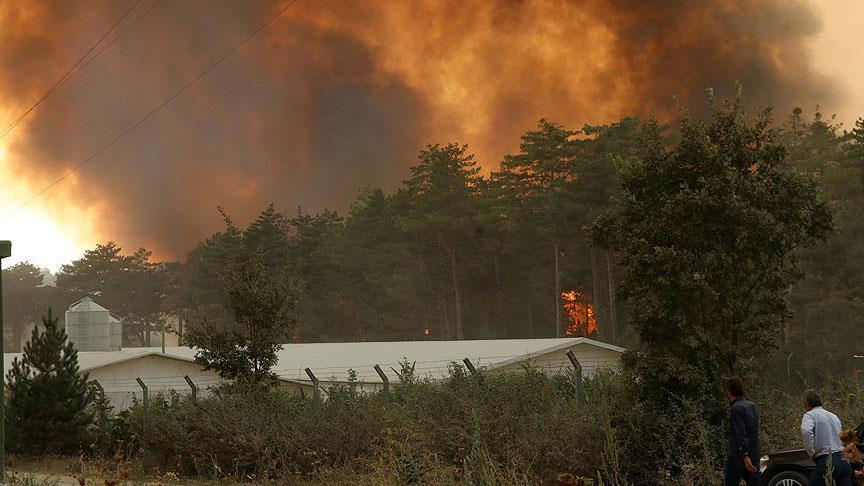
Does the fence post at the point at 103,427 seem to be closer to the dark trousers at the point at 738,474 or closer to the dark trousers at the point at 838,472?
the dark trousers at the point at 738,474

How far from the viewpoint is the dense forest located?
206 ft

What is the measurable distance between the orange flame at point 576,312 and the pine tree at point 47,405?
59.7m

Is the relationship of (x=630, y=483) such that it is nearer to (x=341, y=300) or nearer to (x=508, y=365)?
(x=508, y=365)

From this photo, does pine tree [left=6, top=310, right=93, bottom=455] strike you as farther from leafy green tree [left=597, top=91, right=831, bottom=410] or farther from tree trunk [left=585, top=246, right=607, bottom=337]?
tree trunk [left=585, top=246, right=607, bottom=337]

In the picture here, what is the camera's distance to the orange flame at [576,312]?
276ft

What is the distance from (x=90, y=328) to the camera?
5691 cm

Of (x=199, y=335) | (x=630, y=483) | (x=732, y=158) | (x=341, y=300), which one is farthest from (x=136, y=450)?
(x=341, y=300)

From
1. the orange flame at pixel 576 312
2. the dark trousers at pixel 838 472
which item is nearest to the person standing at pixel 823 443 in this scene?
the dark trousers at pixel 838 472

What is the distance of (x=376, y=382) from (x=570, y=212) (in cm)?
3848

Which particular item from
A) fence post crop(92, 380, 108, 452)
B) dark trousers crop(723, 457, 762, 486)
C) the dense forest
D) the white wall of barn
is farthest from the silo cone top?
dark trousers crop(723, 457, 762, 486)

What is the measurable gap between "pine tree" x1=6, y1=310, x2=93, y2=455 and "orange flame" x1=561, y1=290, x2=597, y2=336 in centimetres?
5971

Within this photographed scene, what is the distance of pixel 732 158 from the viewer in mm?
17312

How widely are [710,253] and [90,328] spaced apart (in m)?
46.5

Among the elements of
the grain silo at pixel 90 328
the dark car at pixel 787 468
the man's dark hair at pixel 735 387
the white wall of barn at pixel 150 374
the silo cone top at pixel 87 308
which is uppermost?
the silo cone top at pixel 87 308
